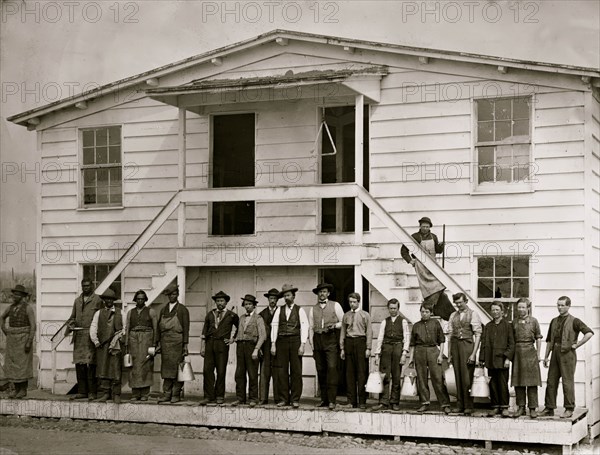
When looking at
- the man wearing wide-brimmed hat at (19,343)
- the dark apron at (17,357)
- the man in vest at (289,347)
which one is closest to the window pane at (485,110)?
the man in vest at (289,347)

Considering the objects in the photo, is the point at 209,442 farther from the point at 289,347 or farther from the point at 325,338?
the point at 325,338

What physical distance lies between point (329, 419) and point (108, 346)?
446 centimetres

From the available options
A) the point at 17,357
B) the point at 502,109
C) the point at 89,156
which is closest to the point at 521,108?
the point at 502,109

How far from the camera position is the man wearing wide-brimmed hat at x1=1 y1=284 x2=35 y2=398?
1747 centimetres

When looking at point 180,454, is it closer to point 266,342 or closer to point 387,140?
point 266,342

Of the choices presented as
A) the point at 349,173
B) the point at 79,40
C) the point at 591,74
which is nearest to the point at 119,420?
the point at 349,173

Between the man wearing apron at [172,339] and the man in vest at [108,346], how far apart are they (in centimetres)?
87

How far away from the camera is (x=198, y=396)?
1753 cm

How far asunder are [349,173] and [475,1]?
5.56 meters

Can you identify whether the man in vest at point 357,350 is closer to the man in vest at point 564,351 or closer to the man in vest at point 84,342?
the man in vest at point 564,351

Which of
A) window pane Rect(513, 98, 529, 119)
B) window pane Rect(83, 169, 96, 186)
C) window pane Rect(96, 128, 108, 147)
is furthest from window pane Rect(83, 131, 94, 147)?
window pane Rect(513, 98, 529, 119)

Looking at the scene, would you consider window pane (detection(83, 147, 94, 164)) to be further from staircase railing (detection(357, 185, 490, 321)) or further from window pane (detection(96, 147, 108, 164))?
staircase railing (detection(357, 185, 490, 321))

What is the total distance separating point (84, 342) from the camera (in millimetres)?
16875


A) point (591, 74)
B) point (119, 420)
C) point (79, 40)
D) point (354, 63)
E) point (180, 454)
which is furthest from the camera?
point (79, 40)
